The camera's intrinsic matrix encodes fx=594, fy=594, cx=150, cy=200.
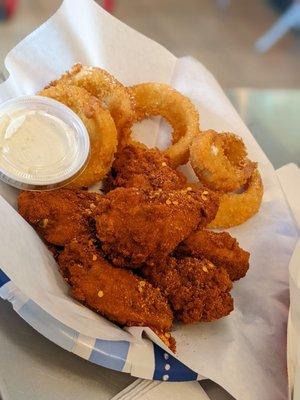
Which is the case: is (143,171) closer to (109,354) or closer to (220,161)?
(220,161)

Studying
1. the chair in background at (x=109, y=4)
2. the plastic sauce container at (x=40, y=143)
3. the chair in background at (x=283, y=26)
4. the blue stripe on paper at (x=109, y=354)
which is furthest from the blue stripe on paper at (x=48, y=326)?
the chair in background at (x=283, y=26)

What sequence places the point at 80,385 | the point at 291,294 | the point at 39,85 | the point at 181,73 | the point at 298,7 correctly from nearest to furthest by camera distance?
the point at 80,385 → the point at 291,294 → the point at 39,85 → the point at 181,73 → the point at 298,7

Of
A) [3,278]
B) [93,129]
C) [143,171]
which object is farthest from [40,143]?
[3,278]

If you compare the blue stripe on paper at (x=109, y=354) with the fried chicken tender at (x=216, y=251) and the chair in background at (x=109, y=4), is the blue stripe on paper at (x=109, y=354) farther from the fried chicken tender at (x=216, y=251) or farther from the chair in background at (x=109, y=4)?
A: the chair in background at (x=109, y=4)

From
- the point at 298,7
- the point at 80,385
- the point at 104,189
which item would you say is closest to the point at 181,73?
the point at 104,189

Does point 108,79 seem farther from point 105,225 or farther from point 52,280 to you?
point 52,280

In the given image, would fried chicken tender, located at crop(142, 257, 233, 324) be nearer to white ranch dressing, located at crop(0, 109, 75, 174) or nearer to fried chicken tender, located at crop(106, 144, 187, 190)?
fried chicken tender, located at crop(106, 144, 187, 190)
